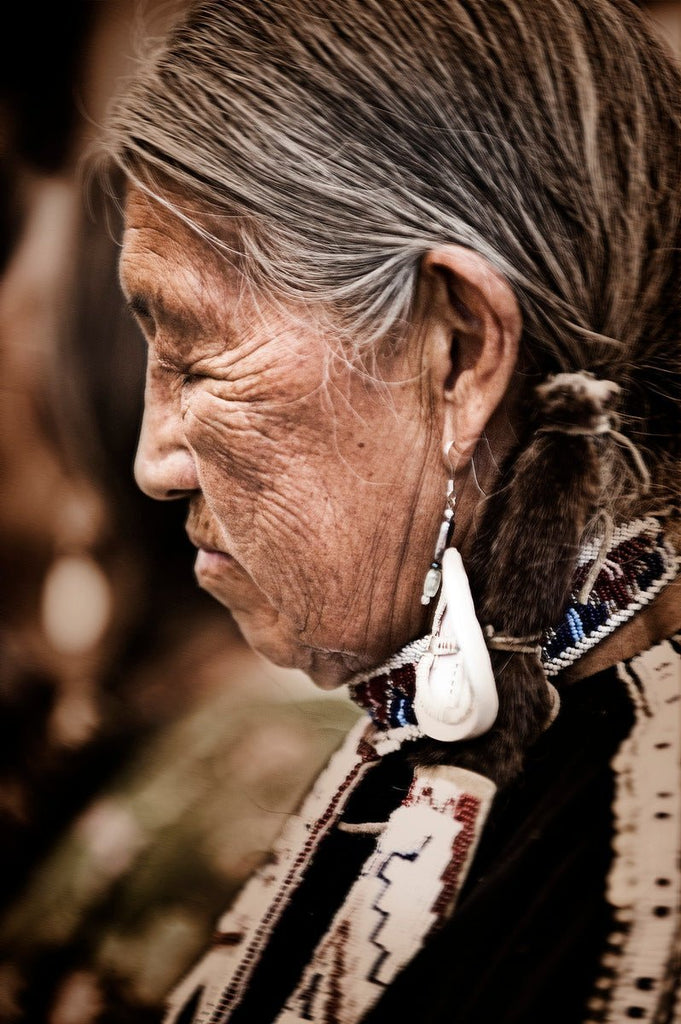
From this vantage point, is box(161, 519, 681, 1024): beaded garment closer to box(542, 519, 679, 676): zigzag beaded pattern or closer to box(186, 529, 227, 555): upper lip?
box(542, 519, 679, 676): zigzag beaded pattern

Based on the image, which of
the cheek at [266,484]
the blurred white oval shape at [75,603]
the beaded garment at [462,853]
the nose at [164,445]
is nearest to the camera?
the beaded garment at [462,853]

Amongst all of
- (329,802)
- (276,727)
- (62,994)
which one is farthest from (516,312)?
(62,994)

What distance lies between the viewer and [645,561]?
69cm

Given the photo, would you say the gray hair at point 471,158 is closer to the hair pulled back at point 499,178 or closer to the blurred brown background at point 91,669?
the hair pulled back at point 499,178

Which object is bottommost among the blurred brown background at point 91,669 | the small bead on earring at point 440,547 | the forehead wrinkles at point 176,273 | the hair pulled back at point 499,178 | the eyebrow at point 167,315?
the blurred brown background at point 91,669

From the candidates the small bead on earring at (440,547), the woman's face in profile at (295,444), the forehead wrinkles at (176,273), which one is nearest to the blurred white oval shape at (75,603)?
the woman's face in profile at (295,444)

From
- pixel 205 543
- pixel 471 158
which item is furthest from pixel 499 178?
pixel 205 543

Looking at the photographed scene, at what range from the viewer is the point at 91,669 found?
118 centimetres

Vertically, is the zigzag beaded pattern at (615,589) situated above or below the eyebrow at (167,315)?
below

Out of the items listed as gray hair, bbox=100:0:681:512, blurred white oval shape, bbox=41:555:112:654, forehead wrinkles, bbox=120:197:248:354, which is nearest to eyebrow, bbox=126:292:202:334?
forehead wrinkles, bbox=120:197:248:354

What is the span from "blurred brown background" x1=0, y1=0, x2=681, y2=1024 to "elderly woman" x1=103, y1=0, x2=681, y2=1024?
1.00ft

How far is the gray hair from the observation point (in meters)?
0.69

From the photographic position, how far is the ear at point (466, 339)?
0.69 meters

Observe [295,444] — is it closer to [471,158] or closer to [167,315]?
[167,315]
